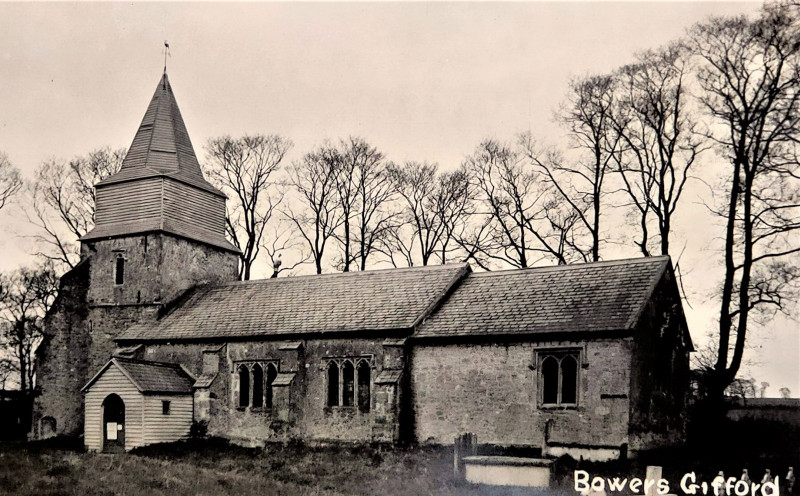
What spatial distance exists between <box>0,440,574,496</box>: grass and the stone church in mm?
1929

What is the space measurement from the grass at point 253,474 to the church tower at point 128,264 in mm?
8952

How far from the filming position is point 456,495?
1873 centimetres

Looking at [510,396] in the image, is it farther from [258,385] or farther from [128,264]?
[128,264]

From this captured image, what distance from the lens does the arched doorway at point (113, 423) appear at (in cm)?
2861

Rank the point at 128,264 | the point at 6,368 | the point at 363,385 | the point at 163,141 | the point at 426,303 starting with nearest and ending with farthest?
1. the point at 363,385
2. the point at 426,303
3. the point at 128,264
4. the point at 163,141
5. the point at 6,368

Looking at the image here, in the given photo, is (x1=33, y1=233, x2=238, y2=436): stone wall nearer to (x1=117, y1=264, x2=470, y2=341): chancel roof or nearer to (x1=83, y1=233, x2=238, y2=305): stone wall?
(x1=83, y1=233, x2=238, y2=305): stone wall

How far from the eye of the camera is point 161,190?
3481 cm

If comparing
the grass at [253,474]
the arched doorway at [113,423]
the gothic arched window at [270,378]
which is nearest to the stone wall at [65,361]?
the arched doorway at [113,423]

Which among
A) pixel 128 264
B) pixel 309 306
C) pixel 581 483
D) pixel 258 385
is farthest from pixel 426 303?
pixel 128 264

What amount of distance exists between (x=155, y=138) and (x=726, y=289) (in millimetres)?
24929

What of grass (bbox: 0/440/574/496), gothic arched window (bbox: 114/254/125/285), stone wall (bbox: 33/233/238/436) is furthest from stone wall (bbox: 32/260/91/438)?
grass (bbox: 0/440/574/496)

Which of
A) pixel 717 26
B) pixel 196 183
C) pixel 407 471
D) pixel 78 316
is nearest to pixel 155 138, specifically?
pixel 196 183

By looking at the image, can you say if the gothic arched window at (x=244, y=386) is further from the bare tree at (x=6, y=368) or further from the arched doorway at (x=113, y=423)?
the bare tree at (x=6, y=368)

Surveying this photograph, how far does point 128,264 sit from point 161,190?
3.49 meters
